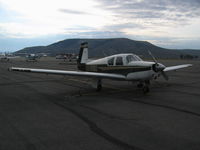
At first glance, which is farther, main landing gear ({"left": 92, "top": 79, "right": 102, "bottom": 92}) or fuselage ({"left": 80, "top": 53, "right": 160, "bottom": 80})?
main landing gear ({"left": 92, "top": 79, "right": 102, "bottom": 92})

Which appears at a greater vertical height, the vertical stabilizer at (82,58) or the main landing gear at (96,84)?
the vertical stabilizer at (82,58)

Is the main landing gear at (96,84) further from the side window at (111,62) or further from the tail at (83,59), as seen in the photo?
the tail at (83,59)

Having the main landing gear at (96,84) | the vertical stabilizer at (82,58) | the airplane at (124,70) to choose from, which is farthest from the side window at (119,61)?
the vertical stabilizer at (82,58)

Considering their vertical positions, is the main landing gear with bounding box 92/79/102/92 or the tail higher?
the tail

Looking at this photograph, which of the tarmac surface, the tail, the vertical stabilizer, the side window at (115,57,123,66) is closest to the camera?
the tarmac surface

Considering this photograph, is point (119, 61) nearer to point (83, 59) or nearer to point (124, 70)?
point (124, 70)

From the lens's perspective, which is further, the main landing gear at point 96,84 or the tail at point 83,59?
the tail at point 83,59

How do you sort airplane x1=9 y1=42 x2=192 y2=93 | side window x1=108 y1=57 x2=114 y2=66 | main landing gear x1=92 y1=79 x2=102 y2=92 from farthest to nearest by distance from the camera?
main landing gear x1=92 y1=79 x2=102 y2=92 → side window x1=108 y1=57 x2=114 y2=66 → airplane x1=9 y1=42 x2=192 y2=93

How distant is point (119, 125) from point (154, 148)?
190 centimetres

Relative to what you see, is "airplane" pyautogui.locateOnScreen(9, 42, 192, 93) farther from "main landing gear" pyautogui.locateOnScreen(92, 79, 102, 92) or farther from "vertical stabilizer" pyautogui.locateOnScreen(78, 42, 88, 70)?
"vertical stabilizer" pyautogui.locateOnScreen(78, 42, 88, 70)

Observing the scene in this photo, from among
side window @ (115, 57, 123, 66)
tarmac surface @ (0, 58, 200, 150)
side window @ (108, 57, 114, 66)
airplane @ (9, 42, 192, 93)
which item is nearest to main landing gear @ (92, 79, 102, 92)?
airplane @ (9, 42, 192, 93)

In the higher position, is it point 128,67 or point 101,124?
point 128,67

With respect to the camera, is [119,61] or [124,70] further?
[119,61]

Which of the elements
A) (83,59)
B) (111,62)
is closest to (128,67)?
(111,62)
